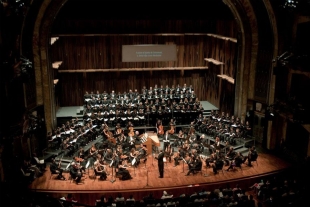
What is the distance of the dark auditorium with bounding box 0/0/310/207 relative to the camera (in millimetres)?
11102

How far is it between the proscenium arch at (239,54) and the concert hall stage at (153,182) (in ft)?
11.5

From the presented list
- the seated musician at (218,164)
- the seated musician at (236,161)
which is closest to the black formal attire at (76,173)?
the seated musician at (218,164)

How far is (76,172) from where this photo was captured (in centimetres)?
1272

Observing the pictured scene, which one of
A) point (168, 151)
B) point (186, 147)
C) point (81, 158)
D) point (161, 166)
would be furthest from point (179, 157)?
point (81, 158)

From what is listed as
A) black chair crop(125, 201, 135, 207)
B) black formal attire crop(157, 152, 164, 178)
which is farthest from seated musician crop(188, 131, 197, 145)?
black chair crop(125, 201, 135, 207)

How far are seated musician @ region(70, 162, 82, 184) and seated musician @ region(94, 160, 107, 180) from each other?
1.94ft

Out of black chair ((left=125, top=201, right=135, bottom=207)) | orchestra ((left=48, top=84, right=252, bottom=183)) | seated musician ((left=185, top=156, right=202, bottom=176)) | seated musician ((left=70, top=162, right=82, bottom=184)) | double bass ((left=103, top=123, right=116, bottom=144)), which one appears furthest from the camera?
double bass ((left=103, top=123, right=116, bottom=144))

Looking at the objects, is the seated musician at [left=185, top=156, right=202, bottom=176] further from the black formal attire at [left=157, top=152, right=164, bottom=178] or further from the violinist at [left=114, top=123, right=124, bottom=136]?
the violinist at [left=114, top=123, right=124, bottom=136]

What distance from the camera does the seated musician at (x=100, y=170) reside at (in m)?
13.0

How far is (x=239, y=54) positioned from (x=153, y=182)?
7462 millimetres

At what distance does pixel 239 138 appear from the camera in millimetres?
15750

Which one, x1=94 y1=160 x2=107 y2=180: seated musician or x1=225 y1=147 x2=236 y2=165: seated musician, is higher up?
x1=225 y1=147 x2=236 y2=165: seated musician

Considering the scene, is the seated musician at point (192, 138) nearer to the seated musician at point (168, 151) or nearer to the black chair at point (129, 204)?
the seated musician at point (168, 151)

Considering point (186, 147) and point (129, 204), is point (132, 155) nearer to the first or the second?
point (186, 147)
